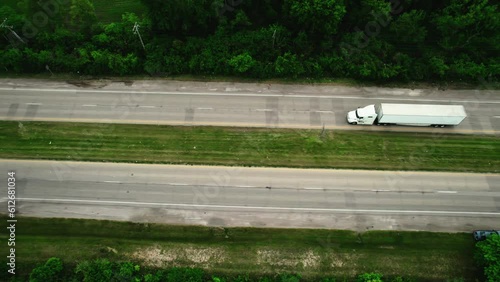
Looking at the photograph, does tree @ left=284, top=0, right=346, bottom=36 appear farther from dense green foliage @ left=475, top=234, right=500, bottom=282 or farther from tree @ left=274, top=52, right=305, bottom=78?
dense green foliage @ left=475, top=234, right=500, bottom=282

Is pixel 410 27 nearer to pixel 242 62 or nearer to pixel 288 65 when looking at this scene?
pixel 288 65

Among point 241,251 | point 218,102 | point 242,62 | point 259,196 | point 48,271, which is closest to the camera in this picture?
point 48,271

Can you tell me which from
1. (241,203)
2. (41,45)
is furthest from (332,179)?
(41,45)

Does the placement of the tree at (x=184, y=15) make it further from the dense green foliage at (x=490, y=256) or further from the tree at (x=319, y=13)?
the dense green foliage at (x=490, y=256)

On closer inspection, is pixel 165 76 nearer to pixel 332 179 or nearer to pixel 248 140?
pixel 248 140

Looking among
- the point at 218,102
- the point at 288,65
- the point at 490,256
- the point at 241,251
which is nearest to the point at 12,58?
the point at 218,102

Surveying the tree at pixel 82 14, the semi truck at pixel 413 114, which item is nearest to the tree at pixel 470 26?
the semi truck at pixel 413 114
